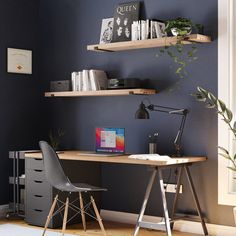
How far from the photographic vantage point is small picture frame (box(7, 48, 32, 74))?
6188 mm

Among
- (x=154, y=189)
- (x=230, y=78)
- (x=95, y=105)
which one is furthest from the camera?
(x=95, y=105)

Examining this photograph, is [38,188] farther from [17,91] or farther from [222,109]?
[222,109]

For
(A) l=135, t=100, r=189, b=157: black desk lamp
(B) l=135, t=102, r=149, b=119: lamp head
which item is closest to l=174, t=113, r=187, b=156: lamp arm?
(A) l=135, t=100, r=189, b=157: black desk lamp

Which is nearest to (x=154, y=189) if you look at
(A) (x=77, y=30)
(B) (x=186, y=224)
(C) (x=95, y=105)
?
(B) (x=186, y=224)

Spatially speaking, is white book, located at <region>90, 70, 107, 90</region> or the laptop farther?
white book, located at <region>90, 70, 107, 90</region>

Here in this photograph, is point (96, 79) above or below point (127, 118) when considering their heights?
above

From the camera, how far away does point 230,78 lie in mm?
4984

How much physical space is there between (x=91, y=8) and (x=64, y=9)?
0.41m

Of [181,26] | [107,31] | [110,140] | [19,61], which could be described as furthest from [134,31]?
[19,61]

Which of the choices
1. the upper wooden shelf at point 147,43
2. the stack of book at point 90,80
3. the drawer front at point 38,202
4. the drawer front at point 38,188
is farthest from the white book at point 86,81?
the drawer front at point 38,202

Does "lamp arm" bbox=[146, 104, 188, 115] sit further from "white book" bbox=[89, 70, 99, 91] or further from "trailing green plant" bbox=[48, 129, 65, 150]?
"trailing green plant" bbox=[48, 129, 65, 150]

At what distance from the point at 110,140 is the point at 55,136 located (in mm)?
1075

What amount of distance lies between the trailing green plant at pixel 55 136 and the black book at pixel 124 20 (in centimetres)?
132

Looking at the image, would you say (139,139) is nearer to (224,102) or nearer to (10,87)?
(224,102)
